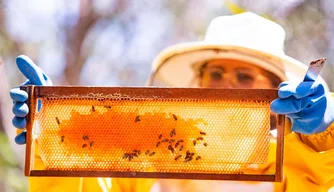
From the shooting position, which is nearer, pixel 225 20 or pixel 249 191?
pixel 249 191

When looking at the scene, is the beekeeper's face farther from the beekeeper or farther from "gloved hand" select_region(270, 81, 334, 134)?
"gloved hand" select_region(270, 81, 334, 134)

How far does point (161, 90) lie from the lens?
11.3 feet

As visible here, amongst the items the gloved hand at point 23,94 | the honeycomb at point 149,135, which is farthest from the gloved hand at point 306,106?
the gloved hand at point 23,94

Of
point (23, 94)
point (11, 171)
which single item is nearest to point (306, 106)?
point (23, 94)

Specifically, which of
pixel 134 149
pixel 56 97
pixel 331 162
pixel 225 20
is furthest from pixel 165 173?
pixel 225 20

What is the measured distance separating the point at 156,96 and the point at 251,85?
4.44ft

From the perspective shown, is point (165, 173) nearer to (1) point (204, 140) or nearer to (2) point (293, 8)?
(1) point (204, 140)

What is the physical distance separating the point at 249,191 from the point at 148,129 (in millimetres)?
933

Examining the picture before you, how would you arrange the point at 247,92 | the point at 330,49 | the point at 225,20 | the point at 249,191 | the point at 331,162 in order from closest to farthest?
the point at 247,92 → the point at 331,162 → the point at 249,191 → the point at 225,20 → the point at 330,49

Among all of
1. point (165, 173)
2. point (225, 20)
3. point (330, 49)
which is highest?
point (330, 49)

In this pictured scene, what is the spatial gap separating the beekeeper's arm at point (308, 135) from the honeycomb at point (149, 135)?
182 millimetres

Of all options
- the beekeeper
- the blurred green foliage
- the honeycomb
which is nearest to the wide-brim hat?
the beekeeper

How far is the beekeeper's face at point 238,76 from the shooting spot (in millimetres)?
4645

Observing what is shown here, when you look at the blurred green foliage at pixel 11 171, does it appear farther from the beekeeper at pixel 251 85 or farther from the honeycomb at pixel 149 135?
the honeycomb at pixel 149 135
